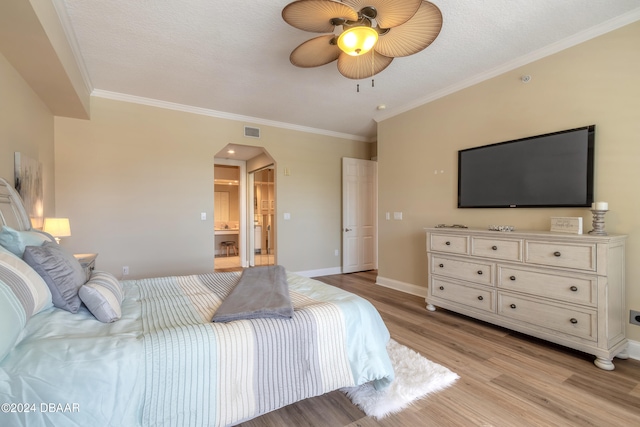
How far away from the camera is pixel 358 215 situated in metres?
5.75

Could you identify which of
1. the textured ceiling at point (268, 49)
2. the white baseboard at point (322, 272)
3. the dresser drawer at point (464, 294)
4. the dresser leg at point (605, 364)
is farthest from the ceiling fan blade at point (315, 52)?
the white baseboard at point (322, 272)

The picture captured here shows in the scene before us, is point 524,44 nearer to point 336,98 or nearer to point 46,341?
point 336,98

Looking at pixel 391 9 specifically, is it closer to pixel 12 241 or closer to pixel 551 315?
pixel 12 241

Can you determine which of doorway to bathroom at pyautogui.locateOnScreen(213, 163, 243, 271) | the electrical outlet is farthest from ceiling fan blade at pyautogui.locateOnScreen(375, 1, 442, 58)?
doorway to bathroom at pyautogui.locateOnScreen(213, 163, 243, 271)

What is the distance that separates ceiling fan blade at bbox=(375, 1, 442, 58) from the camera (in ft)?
5.95

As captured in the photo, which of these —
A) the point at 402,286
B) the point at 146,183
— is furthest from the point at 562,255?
the point at 146,183

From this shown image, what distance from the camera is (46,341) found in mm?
1163

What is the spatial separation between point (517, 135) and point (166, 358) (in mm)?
3530

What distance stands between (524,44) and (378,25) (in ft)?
5.66

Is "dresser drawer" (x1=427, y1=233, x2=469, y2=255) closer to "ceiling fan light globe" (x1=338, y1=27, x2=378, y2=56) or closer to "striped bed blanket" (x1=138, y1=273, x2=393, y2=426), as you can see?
"striped bed blanket" (x1=138, y1=273, x2=393, y2=426)

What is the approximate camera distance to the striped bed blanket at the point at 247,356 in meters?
1.25

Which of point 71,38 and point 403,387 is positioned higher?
point 71,38

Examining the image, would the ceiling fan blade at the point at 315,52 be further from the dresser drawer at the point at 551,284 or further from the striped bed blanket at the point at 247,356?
the dresser drawer at the point at 551,284

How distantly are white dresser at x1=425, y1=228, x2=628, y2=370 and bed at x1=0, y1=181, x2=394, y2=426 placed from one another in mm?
1613
